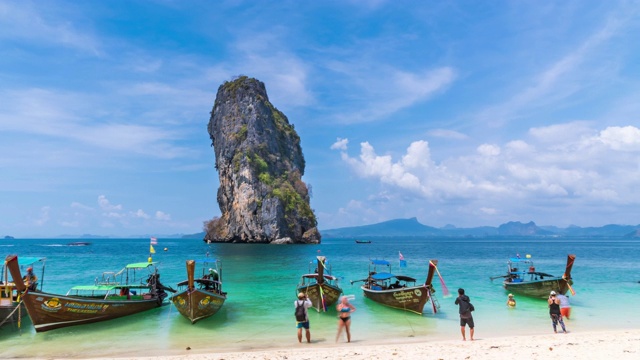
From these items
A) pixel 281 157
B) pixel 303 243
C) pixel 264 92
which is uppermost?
pixel 264 92

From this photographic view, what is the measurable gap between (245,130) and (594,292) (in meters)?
93.5

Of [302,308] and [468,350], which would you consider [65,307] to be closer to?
[302,308]

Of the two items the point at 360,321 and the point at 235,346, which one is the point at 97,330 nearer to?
the point at 235,346

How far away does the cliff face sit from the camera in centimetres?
10544

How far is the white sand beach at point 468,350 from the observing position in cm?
1220

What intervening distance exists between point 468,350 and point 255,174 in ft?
315

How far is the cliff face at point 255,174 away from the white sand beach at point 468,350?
89.1 m

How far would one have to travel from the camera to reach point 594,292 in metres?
28.9

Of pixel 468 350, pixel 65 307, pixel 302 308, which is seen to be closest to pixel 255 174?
pixel 65 307

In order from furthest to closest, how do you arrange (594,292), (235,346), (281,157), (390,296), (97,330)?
(281,157) → (594,292) → (390,296) → (97,330) → (235,346)

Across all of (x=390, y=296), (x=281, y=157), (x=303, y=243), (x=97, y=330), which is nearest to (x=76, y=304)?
(x=97, y=330)

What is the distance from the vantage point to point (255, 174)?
106 metres

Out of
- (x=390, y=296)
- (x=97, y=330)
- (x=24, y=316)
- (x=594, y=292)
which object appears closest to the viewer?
(x=97, y=330)

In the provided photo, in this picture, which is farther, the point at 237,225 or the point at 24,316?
the point at 237,225
